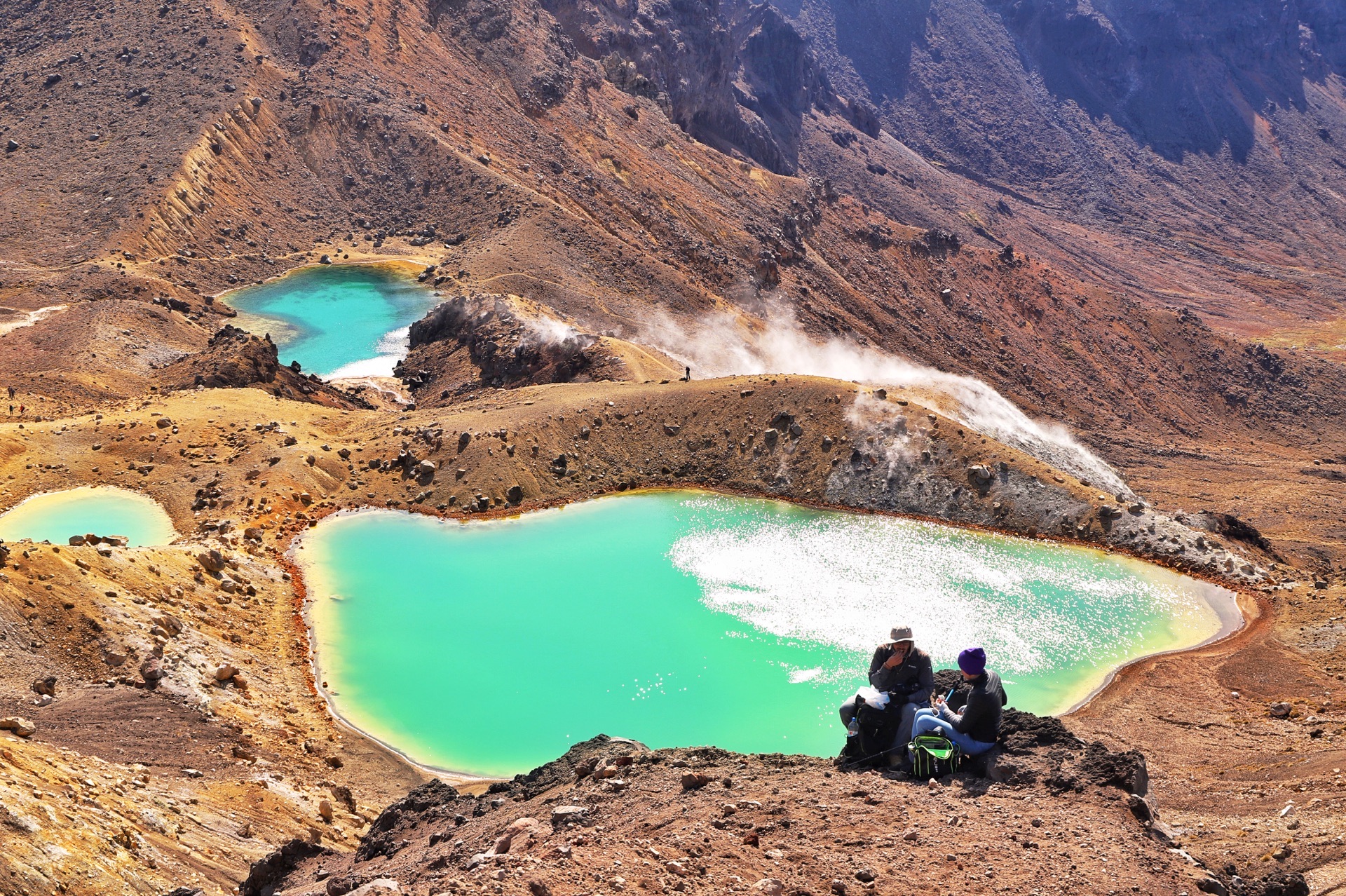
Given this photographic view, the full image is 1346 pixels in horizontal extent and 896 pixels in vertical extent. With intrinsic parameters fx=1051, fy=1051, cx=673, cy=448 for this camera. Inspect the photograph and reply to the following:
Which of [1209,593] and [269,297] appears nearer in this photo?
[1209,593]

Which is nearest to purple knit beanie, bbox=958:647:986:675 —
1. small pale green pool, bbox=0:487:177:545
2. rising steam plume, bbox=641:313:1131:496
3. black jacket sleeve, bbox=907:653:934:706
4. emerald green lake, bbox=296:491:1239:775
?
black jacket sleeve, bbox=907:653:934:706

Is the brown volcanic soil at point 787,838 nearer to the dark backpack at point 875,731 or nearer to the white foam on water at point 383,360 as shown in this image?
the dark backpack at point 875,731

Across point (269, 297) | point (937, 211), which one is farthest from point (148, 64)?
point (937, 211)

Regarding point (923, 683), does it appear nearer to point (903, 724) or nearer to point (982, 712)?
point (903, 724)

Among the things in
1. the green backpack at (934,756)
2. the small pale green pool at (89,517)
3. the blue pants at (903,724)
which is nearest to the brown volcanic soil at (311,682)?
the green backpack at (934,756)

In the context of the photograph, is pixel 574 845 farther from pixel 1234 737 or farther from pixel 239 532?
pixel 239 532

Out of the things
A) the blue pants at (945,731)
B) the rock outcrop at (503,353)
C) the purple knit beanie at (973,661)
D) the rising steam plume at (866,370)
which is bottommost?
the blue pants at (945,731)

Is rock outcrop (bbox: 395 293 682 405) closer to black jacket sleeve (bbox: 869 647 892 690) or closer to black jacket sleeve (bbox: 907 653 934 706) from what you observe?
black jacket sleeve (bbox: 869 647 892 690)
